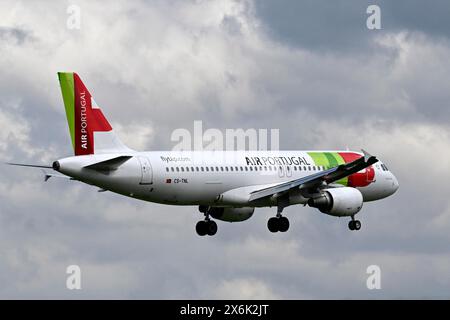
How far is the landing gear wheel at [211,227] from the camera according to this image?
3728 inches

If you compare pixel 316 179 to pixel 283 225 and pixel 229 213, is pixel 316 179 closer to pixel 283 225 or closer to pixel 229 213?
pixel 283 225

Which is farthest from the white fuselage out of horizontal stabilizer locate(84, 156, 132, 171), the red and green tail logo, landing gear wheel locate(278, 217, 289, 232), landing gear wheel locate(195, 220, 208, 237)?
landing gear wheel locate(195, 220, 208, 237)

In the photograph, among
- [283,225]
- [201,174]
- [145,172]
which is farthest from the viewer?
[283,225]

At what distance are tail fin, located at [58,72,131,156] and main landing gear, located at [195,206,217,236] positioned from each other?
41.7 feet

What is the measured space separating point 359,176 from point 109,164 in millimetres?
21224

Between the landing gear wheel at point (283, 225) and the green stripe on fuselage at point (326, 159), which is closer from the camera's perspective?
the landing gear wheel at point (283, 225)

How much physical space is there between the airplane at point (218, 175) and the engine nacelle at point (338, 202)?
0.22 ft

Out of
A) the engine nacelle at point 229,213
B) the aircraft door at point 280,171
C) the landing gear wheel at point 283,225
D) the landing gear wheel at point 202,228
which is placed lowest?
the landing gear wheel at point 283,225

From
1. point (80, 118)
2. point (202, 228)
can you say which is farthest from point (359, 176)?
point (80, 118)

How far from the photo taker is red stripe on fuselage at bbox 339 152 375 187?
314 ft

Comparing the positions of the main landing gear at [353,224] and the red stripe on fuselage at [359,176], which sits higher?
the red stripe on fuselage at [359,176]

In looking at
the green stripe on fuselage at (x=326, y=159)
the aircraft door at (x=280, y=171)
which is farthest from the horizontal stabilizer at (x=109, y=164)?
the green stripe on fuselage at (x=326, y=159)

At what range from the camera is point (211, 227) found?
3730 inches

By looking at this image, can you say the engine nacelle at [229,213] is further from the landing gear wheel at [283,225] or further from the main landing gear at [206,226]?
the landing gear wheel at [283,225]
